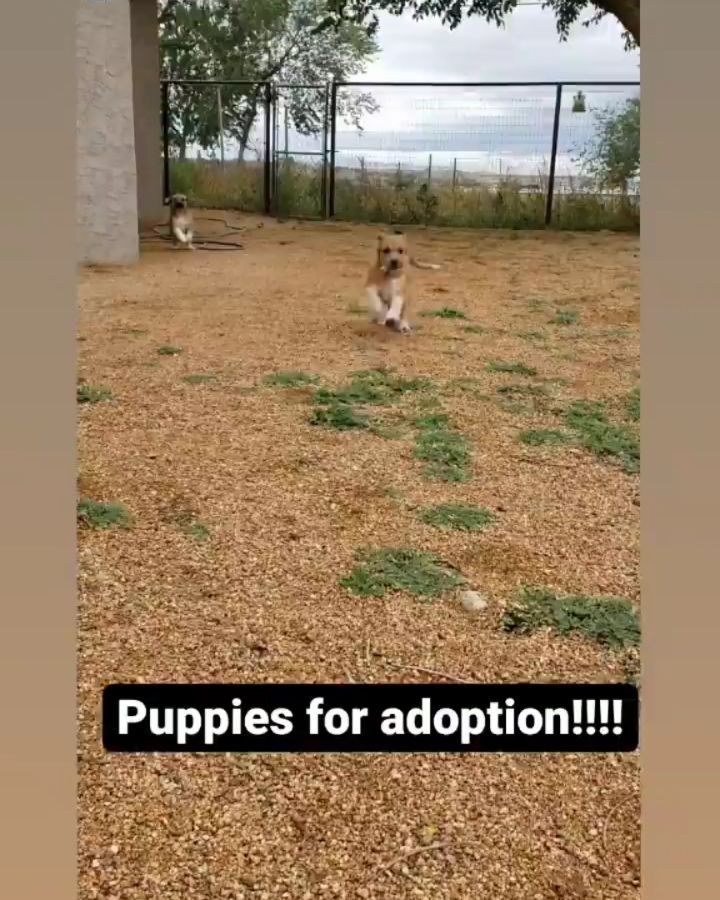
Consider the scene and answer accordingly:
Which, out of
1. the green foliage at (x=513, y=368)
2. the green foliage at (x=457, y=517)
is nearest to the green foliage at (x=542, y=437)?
the green foliage at (x=457, y=517)

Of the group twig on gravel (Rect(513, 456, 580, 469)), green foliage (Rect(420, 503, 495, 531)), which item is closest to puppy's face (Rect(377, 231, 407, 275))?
twig on gravel (Rect(513, 456, 580, 469))

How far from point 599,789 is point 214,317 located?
4.57m

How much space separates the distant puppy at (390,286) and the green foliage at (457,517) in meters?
2.78

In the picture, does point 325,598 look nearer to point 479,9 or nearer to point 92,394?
point 92,394

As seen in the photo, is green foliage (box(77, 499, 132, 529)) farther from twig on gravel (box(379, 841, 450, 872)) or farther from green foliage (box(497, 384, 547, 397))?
green foliage (box(497, 384, 547, 397))

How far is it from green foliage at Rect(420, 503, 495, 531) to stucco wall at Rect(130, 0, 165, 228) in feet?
27.6

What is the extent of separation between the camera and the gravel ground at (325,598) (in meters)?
1.49

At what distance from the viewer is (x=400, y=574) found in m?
2.46

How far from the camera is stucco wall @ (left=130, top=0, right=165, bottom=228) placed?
10266mm

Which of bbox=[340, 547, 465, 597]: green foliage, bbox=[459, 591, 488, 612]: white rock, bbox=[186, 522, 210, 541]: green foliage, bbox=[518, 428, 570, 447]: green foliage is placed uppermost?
bbox=[518, 428, 570, 447]: green foliage
